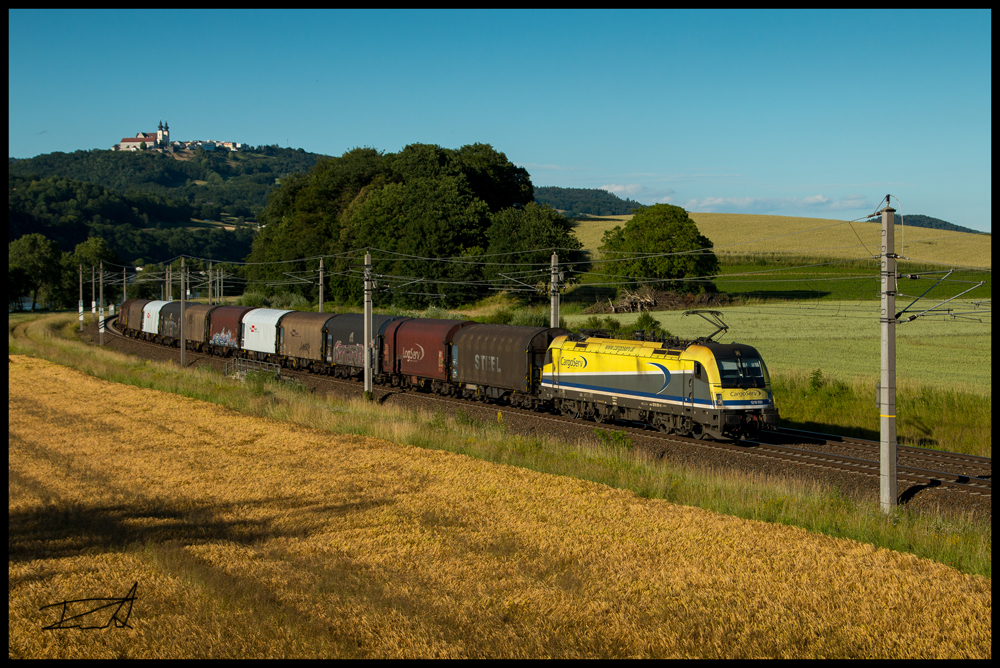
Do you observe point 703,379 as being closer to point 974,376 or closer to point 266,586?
point 266,586

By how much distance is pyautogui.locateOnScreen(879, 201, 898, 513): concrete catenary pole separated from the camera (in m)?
16.7

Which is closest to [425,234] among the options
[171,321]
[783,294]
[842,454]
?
[171,321]

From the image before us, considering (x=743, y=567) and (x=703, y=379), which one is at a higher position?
(x=703, y=379)

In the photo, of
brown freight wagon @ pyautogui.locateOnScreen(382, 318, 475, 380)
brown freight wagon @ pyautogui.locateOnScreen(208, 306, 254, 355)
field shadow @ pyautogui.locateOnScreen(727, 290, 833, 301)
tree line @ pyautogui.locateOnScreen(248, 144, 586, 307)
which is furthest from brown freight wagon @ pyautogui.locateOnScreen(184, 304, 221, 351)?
field shadow @ pyautogui.locateOnScreen(727, 290, 833, 301)

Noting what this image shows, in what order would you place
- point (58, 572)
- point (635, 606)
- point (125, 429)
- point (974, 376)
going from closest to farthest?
point (635, 606) < point (58, 572) < point (125, 429) < point (974, 376)

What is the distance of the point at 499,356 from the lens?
105 feet

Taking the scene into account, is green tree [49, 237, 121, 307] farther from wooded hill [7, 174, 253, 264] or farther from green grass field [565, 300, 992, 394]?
green grass field [565, 300, 992, 394]

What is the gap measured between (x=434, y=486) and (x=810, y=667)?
10889 mm

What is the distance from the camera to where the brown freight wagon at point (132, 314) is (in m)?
70.9

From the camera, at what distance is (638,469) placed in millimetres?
19812

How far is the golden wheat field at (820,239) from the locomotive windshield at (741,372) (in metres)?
41.3

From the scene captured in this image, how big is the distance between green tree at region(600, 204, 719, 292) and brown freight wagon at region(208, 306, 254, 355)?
3399 centimetres

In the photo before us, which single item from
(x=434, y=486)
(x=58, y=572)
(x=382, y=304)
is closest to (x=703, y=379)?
(x=434, y=486)

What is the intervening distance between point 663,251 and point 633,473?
2230 inches
